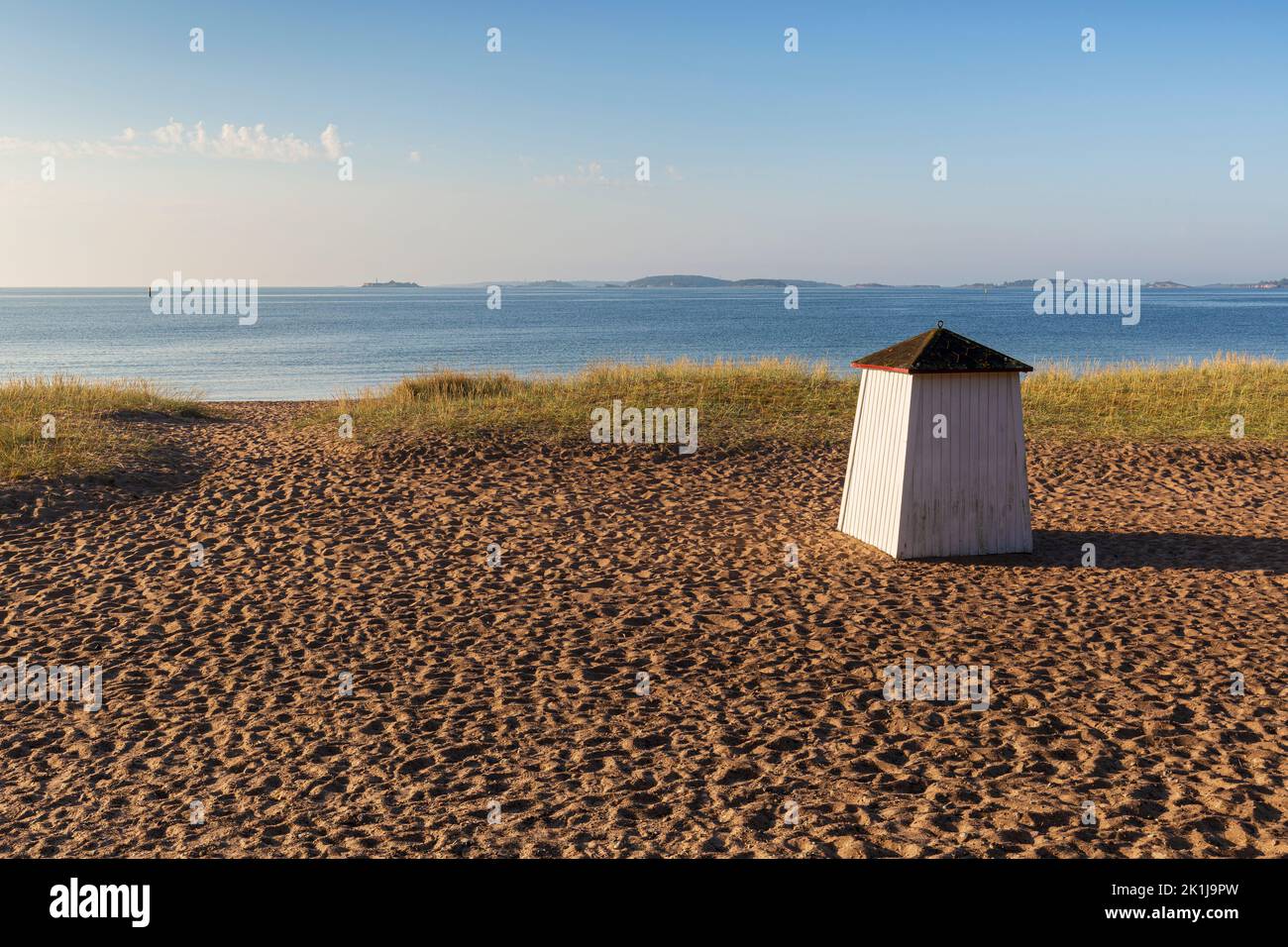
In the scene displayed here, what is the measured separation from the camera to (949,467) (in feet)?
30.2

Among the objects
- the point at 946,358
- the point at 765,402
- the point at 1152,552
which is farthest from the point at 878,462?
the point at 765,402

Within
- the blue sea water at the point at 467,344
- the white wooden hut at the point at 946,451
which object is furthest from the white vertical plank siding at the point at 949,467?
the blue sea water at the point at 467,344

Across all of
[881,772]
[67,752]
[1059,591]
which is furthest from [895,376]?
[67,752]

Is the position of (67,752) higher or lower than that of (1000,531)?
lower

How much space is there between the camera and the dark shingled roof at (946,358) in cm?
898

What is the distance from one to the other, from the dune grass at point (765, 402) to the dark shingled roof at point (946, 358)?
19.1ft

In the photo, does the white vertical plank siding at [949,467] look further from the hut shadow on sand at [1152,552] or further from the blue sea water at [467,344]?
the blue sea water at [467,344]

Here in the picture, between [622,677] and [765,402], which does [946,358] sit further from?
[765,402]

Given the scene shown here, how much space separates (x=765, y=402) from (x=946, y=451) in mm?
9186

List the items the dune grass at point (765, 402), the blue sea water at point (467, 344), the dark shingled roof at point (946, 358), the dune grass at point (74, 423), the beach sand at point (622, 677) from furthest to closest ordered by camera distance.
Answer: the blue sea water at point (467, 344)
the dune grass at point (765, 402)
the dune grass at point (74, 423)
the dark shingled roof at point (946, 358)
the beach sand at point (622, 677)
